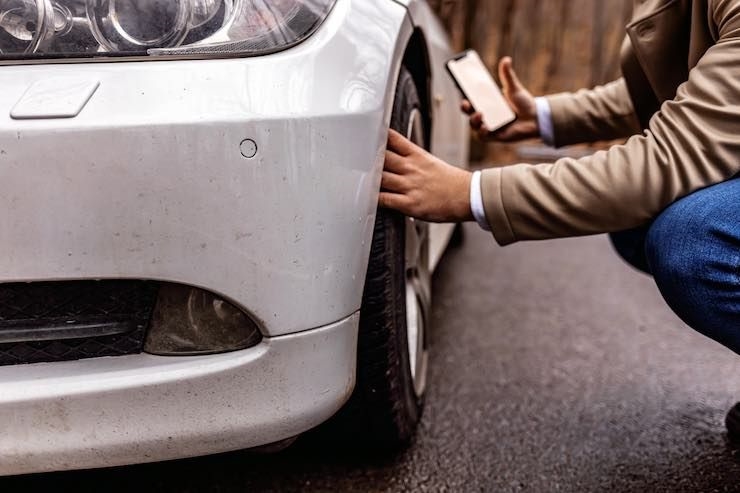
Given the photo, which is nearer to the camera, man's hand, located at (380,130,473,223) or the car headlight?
the car headlight

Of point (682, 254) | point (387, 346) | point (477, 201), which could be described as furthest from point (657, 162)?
point (387, 346)

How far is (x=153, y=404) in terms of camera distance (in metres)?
0.99

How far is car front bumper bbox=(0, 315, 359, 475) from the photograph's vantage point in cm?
98

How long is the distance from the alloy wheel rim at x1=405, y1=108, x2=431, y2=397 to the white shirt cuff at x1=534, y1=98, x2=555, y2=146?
0.42 m

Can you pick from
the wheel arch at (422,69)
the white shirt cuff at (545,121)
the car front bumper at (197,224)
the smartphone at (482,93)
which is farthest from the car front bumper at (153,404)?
the white shirt cuff at (545,121)

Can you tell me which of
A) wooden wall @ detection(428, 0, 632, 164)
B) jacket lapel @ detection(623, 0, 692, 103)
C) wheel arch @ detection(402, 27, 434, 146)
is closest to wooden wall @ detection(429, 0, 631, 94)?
wooden wall @ detection(428, 0, 632, 164)

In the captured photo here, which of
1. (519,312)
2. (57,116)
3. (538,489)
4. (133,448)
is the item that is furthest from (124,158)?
(519,312)

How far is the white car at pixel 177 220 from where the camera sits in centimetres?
91

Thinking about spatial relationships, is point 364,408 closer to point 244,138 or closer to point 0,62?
point 244,138

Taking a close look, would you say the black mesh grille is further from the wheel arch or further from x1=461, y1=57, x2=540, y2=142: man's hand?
x1=461, y1=57, x2=540, y2=142: man's hand

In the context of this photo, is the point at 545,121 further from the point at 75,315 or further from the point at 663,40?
the point at 75,315

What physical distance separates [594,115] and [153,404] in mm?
1362

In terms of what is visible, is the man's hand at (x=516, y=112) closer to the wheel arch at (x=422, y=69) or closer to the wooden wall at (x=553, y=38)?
the wheel arch at (x=422, y=69)

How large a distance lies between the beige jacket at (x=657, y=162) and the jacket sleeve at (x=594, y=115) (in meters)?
0.51
